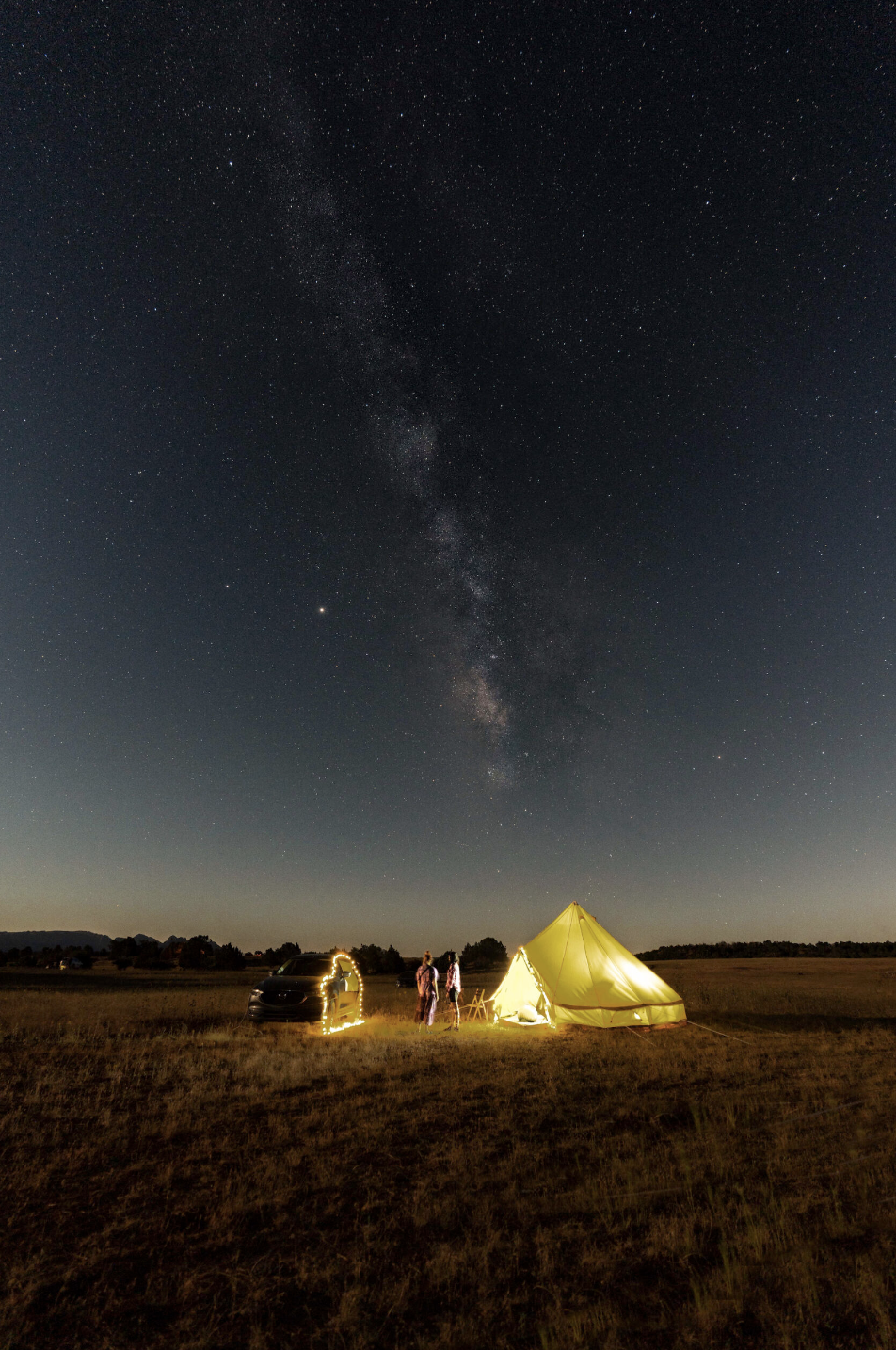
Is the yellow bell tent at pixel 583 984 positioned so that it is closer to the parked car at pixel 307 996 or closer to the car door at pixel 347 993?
the car door at pixel 347 993

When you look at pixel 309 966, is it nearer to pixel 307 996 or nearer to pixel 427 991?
pixel 307 996

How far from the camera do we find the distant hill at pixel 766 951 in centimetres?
6656

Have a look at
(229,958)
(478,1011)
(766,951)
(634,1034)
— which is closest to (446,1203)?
(634,1034)

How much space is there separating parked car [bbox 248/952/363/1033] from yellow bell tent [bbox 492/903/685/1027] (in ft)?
14.2

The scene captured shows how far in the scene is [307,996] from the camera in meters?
15.7

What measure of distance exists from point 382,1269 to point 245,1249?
96 cm

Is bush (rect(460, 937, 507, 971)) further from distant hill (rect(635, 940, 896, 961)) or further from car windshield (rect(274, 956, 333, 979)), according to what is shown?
car windshield (rect(274, 956, 333, 979))

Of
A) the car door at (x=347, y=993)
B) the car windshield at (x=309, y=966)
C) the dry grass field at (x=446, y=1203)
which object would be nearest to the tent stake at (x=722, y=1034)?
the dry grass field at (x=446, y=1203)

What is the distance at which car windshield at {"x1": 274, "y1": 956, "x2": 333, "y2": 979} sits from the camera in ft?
54.4

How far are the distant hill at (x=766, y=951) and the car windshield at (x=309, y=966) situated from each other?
55.9 meters

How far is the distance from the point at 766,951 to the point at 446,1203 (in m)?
74.7

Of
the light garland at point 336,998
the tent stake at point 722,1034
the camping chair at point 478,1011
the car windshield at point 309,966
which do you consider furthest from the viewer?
the camping chair at point 478,1011

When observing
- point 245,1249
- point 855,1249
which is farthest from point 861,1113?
point 245,1249

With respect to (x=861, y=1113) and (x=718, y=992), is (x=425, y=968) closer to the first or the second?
(x=861, y=1113)
